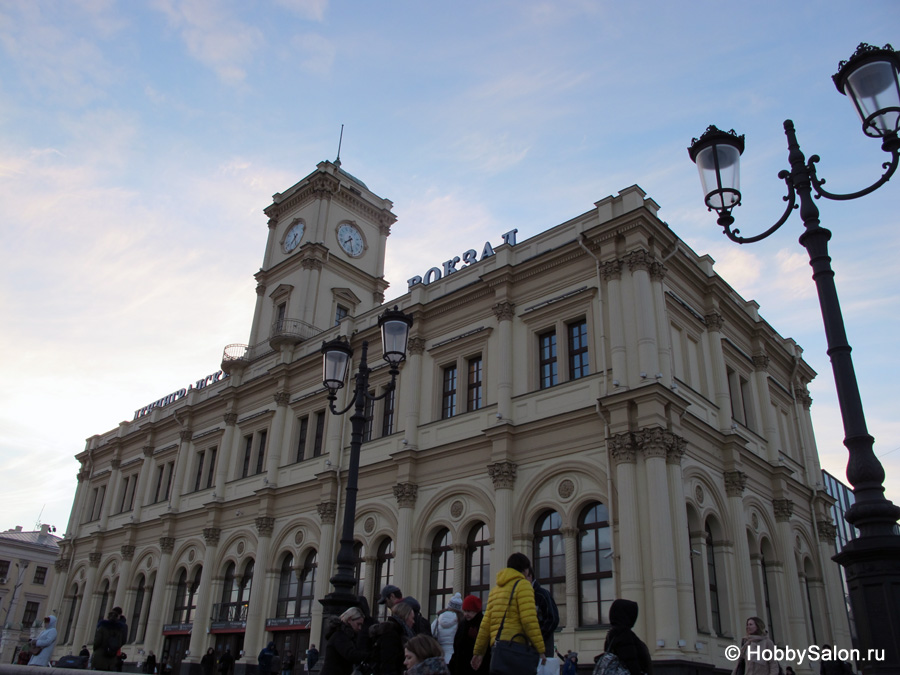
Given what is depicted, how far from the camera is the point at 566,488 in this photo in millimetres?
21297

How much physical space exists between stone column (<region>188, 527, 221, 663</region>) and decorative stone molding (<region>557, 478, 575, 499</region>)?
1806 centimetres

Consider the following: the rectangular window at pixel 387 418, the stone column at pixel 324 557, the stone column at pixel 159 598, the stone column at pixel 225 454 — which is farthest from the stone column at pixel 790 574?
the stone column at pixel 159 598

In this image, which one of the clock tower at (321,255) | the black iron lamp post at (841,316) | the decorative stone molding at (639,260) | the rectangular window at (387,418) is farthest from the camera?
the clock tower at (321,255)

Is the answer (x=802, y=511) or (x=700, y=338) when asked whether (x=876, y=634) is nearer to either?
(x=700, y=338)

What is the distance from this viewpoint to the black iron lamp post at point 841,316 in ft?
19.5

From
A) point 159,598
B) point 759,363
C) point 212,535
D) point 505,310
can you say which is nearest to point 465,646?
point 505,310

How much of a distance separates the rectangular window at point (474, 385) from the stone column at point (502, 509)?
289 cm

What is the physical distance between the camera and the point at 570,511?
20.9m

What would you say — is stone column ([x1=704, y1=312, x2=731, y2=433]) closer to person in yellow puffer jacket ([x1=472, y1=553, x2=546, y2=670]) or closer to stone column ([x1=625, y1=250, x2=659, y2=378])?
stone column ([x1=625, y1=250, x2=659, y2=378])

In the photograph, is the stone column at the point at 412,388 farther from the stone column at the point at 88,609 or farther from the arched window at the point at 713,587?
the stone column at the point at 88,609

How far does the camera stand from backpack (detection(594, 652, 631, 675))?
670cm

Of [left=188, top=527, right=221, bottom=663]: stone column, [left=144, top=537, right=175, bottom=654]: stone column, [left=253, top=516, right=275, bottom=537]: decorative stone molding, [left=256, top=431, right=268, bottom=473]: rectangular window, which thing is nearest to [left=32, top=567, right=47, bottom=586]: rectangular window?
[left=144, top=537, right=175, bottom=654]: stone column

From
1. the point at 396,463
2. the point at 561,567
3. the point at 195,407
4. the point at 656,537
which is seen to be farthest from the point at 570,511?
the point at 195,407

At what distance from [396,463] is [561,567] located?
745 cm
